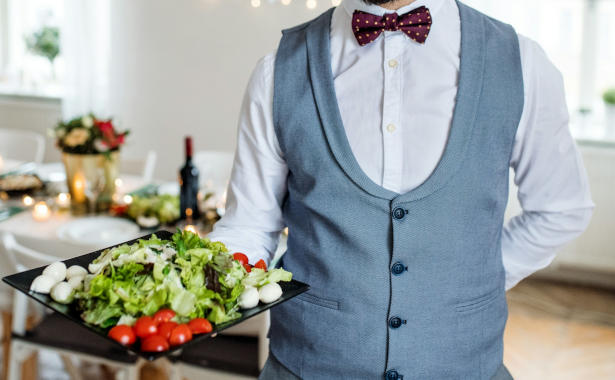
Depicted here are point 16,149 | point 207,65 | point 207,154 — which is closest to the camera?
point 207,154

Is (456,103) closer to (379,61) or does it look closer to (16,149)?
(379,61)

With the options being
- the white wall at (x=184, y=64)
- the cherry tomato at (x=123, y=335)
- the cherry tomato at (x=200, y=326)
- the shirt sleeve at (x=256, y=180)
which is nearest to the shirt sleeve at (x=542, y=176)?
the shirt sleeve at (x=256, y=180)

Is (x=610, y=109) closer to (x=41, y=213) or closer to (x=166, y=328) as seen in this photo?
(x=41, y=213)

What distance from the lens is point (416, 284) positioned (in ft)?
4.01

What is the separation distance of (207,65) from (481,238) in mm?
3555

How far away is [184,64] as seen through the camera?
15.1ft

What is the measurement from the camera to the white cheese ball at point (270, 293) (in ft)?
3.58

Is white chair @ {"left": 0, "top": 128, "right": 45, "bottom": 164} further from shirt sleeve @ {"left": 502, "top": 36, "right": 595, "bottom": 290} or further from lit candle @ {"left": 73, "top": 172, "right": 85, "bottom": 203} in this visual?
shirt sleeve @ {"left": 502, "top": 36, "right": 595, "bottom": 290}

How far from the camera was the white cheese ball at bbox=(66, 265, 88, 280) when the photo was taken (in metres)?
1.14

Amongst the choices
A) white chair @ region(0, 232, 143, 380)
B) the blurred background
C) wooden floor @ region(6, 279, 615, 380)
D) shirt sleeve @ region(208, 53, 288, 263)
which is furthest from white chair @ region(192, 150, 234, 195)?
shirt sleeve @ region(208, 53, 288, 263)

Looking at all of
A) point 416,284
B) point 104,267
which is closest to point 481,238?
point 416,284

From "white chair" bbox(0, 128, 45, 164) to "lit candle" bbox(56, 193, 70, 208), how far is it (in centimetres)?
118

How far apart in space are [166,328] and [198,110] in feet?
12.4

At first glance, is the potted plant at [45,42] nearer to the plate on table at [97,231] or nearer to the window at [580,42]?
the plate on table at [97,231]
